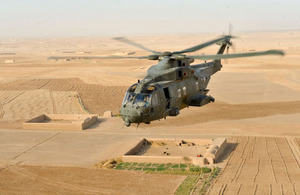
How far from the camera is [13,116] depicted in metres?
44.2

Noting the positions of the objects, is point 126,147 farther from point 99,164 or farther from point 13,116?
point 13,116

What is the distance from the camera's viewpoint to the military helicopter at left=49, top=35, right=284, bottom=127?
2114 centimetres

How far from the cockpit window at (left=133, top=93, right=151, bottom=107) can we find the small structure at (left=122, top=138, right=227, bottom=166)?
656cm

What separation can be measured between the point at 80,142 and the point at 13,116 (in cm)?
1480

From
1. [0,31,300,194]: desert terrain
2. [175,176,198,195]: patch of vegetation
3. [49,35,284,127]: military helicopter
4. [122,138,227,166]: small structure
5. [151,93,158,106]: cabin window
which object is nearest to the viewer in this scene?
[49,35,284,127]: military helicopter

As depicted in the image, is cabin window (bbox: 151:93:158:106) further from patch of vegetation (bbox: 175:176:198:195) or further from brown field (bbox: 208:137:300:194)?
brown field (bbox: 208:137:300:194)

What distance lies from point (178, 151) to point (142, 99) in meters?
9.32

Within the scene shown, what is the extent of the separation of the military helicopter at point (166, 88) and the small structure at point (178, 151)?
3.91 metres

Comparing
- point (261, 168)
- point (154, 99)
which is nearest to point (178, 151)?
point (261, 168)

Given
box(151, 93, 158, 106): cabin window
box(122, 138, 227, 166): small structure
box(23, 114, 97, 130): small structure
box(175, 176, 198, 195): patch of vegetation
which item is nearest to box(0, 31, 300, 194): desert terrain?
box(175, 176, 198, 195): patch of vegetation

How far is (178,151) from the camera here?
2952 centimetres

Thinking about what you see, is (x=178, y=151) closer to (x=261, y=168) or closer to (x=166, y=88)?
(x=261, y=168)

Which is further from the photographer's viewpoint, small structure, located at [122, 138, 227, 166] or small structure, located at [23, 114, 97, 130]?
small structure, located at [23, 114, 97, 130]

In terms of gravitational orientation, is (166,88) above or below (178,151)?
above
